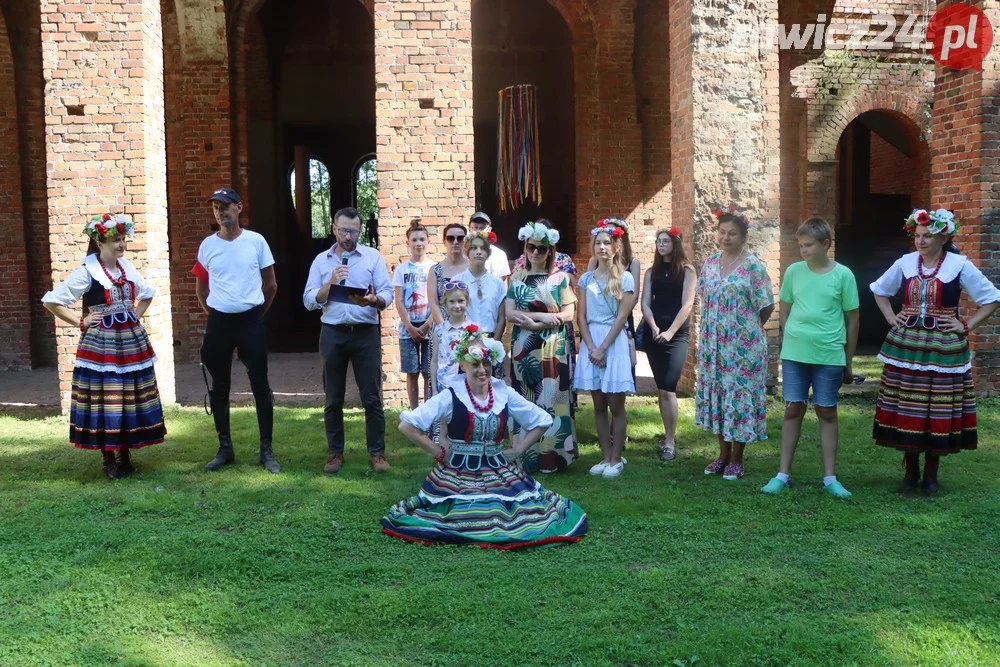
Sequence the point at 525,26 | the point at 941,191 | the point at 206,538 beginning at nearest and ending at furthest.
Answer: the point at 206,538 → the point at 941,191 → the point at 525,26

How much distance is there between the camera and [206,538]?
463 cm

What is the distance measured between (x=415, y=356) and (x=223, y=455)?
185 centimetres

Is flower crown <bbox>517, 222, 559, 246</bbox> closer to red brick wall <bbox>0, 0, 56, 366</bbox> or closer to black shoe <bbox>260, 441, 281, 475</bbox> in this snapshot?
black shoe <bbox>260, 441, 281, 475</bbox>

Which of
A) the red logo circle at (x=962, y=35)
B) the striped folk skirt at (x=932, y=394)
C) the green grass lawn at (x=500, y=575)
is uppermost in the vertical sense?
the red logo circle at (x=962, y=35)

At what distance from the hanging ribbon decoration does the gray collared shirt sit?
285 inches

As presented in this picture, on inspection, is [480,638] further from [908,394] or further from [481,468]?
[908,394]

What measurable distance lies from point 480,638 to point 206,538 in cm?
193

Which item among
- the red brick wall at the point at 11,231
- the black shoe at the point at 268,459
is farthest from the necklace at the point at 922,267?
the red brick wall at the point at 11,231

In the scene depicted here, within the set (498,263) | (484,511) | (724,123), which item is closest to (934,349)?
(484,511)

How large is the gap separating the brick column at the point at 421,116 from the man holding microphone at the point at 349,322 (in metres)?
2.26

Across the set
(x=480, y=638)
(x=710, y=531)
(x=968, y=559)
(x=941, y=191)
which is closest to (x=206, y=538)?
(x=480, y=638)

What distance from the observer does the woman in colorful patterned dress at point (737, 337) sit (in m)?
5.72

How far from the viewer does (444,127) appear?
8.42m

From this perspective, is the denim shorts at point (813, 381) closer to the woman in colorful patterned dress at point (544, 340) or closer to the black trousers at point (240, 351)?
the woman in colorful patterned dress at point (544, 340)
